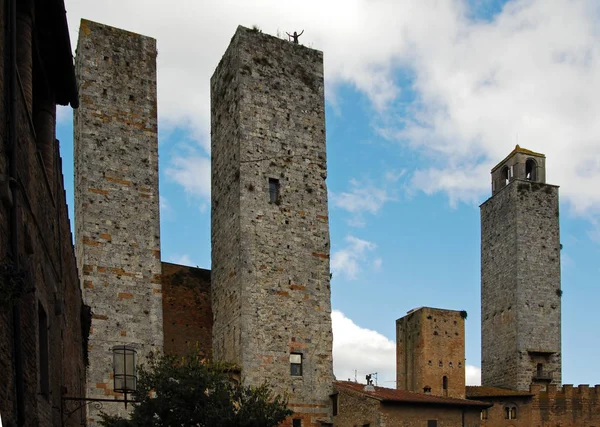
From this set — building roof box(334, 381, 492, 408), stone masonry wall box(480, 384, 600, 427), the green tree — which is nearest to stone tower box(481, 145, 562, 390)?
stone masonry wall box(480, 384, 600, 427)

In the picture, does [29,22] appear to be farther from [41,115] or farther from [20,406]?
[20,406]

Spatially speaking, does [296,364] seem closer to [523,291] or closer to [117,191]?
[117,191]

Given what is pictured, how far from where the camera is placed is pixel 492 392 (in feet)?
125

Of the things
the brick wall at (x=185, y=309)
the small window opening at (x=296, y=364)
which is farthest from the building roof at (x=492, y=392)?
the brick wall at (x=185, y=309)

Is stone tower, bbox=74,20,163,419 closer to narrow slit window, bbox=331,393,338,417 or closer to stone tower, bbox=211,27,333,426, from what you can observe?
stone tower, bbox=211,27,333,426

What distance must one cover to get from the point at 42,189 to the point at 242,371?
60.9 feet

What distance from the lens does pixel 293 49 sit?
102ft

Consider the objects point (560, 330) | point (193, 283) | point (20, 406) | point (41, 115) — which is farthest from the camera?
point (560, 330)

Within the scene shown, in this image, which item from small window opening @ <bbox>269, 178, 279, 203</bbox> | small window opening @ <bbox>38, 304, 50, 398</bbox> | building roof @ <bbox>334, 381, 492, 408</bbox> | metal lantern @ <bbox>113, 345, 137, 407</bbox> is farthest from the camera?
small window opening @ <bbox>269, 178, 279, 203</bbox>

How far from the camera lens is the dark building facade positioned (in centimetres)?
700

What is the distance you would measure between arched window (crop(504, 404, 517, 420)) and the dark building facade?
26852 millimetres

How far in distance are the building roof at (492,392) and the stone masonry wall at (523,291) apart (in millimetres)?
943

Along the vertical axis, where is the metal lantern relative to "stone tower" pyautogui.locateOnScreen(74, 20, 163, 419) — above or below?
below

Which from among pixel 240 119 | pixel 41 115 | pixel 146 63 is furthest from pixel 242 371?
pixel 41 115
